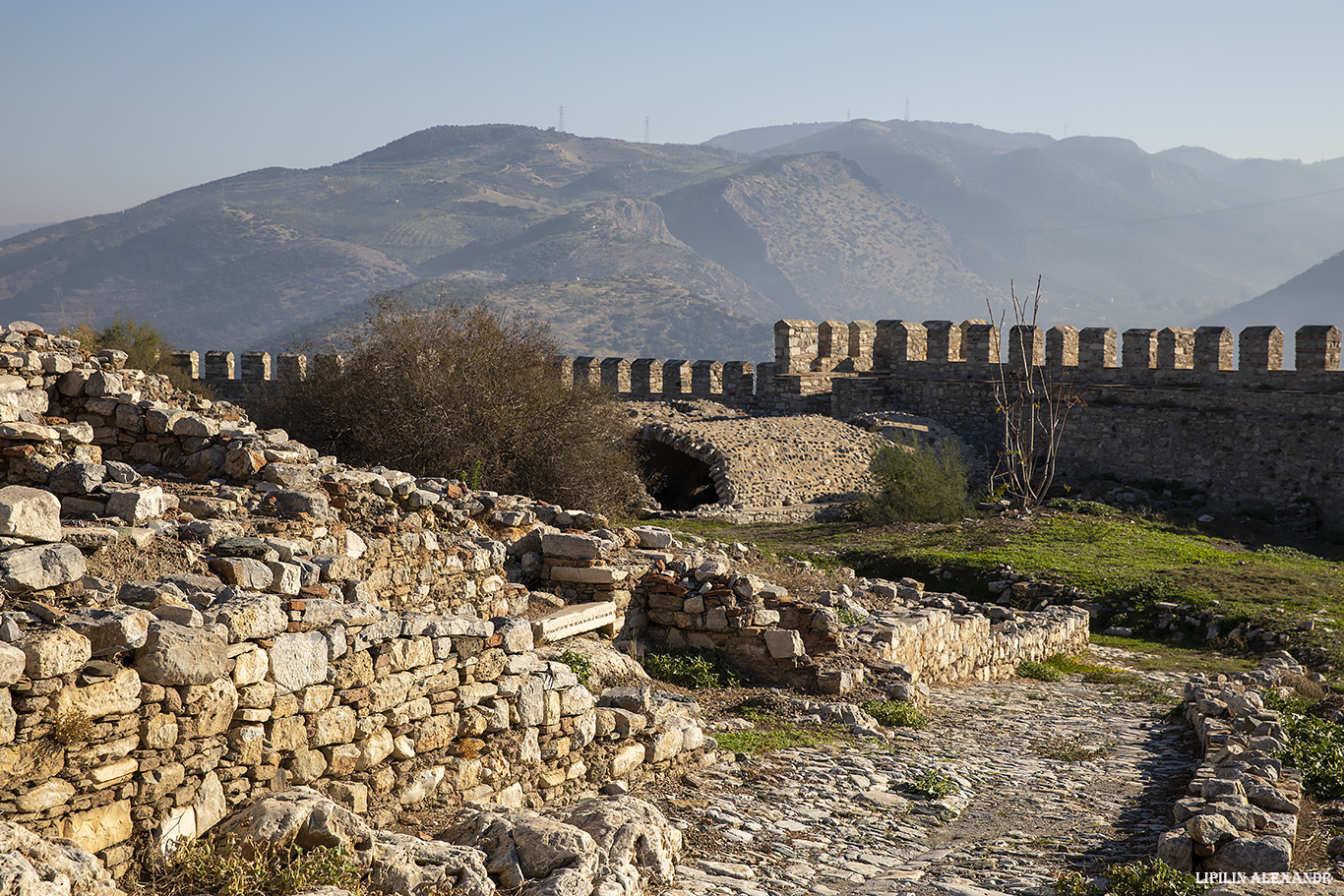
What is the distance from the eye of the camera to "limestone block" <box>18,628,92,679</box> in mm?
3367

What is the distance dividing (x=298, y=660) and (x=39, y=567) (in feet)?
3.33

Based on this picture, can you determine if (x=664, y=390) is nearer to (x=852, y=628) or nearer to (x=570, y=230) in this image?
(x=852, y=628)

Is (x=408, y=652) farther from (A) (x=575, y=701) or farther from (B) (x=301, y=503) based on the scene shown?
(B) (x=301, y=503)

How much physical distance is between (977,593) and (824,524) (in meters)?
4.38

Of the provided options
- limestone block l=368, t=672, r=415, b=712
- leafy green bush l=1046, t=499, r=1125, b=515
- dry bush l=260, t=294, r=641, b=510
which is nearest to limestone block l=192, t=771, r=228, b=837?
limestone block l=368, t=672, r=415, b=712

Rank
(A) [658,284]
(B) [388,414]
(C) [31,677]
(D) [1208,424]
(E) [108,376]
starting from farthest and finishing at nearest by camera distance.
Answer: (A) [658,284] → (D) [1208,424] → (B) [388,414] → (E) [108,376] → (C) [31,677]

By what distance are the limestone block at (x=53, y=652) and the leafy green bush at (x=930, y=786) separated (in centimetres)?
414

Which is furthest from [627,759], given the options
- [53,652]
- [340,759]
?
[53,652]

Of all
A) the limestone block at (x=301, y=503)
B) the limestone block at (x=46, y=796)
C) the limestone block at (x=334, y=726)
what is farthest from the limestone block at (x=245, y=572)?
the limestone block at (x=301, y=503)

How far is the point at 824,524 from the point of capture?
17.4 metres

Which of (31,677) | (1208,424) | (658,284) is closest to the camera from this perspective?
(31,677)

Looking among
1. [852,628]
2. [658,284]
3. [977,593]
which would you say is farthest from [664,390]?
[658,284]

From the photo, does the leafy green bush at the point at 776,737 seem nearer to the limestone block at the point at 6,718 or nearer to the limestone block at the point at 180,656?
the limestone block at the point at 180,656

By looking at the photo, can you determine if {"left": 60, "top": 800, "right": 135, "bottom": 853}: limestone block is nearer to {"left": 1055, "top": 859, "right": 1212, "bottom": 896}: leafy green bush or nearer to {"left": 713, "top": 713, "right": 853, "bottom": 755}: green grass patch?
{"left": 713, "top": 713, "right": 853, "bottom": 755}: green grass patch
